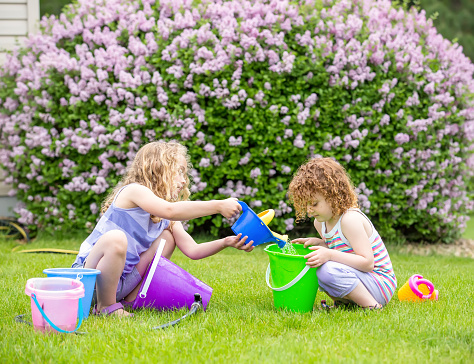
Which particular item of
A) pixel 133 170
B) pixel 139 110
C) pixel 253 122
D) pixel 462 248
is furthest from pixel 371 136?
pixel 133 170

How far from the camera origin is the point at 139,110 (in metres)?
5.36

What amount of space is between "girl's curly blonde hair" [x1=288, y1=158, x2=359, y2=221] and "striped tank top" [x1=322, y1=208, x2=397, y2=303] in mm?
66

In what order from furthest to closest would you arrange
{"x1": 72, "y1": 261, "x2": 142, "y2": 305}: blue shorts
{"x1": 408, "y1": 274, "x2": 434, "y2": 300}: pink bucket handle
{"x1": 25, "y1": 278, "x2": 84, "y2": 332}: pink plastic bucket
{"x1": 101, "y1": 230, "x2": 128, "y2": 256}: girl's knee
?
{"x1": 408, "y1": 274, "x2": 434, "y2": 300}: pink bucket handle, {"x1": 72, "y1": 261, "x2": 142, "y2": 305}: blue shorts, {"x1": 101, "y1": 230, "x2": 128, "y2": 256}: girl's knee, {"x1": 25, "y1": 278, "x2": 84, "y2": 332}: pink plastic bucket

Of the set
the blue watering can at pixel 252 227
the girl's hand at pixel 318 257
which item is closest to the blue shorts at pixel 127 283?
the blue watering can at pixel 252 227

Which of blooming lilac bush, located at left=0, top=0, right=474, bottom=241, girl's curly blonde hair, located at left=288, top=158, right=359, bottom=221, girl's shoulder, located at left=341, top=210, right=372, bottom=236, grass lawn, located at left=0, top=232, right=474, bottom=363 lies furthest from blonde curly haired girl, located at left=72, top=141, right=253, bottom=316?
blooming lilac bush, located at left=0, top=0, right=474, bottom=241

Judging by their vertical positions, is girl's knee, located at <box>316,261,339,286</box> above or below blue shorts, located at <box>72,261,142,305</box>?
above

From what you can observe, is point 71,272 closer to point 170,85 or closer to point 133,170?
point 133,170

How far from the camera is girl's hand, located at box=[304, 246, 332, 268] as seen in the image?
2811 millimetres

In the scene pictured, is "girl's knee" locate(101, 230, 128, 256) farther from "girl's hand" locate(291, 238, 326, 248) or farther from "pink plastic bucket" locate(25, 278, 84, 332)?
"girl's hand" locate(291, 238, 326, 248)

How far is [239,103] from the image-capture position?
5.39 metres

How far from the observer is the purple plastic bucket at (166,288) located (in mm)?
2893

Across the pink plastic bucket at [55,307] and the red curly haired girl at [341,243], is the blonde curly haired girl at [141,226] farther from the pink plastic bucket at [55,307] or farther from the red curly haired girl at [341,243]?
the red curly haired girl at [341,243]

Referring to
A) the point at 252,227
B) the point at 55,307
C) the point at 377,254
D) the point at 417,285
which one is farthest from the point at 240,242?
the point at 417,285

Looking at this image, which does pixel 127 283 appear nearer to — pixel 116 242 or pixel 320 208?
pixel 116 242
